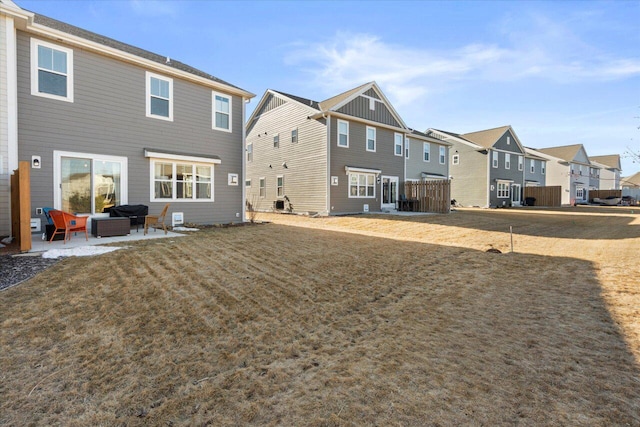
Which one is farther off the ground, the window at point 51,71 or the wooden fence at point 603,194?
the window at point 51,71

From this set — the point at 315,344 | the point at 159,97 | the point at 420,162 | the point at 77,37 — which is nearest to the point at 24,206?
the point at 77,37

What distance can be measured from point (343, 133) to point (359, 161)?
2040mm

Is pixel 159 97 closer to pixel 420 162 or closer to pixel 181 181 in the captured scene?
pixel 181 181

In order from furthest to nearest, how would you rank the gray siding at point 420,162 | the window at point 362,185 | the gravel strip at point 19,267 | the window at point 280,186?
the gray siding at point 420,162
the window at point 280,186
the window at point 362,185
the gravel strip at point 19,267

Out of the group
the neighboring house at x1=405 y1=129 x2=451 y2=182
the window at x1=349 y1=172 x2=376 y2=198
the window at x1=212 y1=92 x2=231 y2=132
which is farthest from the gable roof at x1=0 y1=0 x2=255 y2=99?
the neighboring house at x1=405 y1=129 x2=451 y2=182

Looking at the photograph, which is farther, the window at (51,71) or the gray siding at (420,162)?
the gray siding at (420,162)

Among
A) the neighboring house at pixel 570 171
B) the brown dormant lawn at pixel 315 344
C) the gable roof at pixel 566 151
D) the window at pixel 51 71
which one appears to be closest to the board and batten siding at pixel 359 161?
the window at pixel 51 71

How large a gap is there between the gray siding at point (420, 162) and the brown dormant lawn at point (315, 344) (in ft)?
61.4

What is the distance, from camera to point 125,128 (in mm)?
10484

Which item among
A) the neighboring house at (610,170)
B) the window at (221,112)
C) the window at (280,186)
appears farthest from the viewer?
the neighboring house at (610,170)

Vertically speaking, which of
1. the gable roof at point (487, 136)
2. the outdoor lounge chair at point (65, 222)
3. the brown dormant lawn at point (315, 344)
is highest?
the gable roof at point (487, 136)

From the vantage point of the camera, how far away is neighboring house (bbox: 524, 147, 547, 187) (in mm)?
35656

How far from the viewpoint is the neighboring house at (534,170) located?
117 ft

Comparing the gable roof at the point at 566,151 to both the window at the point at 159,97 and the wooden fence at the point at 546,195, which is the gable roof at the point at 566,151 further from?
the window at the point at 159,97
